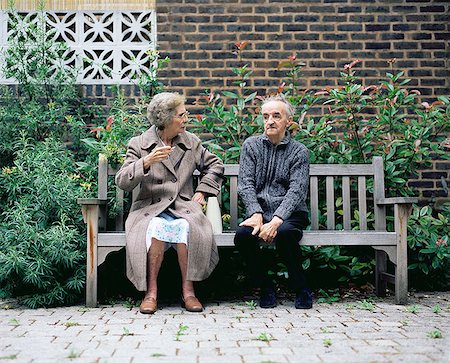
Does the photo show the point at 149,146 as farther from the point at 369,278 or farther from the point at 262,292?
the point at 369,278

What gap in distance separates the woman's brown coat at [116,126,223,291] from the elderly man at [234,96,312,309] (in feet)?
0.83

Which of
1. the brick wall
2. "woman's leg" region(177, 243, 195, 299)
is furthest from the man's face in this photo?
the brick wall

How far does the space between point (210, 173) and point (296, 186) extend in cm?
69

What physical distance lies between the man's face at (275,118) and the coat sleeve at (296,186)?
23cm

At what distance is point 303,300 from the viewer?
4.28 metres

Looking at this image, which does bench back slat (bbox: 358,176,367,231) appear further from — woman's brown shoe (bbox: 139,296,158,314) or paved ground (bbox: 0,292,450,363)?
woman's brown shoe (bbox: 139,296,158,314)

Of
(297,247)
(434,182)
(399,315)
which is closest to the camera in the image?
(399,315)

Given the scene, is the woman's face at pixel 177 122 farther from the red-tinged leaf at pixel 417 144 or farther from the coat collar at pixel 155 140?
the red-tinged leaf at pixel 417 144

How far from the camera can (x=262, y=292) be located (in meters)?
4.35

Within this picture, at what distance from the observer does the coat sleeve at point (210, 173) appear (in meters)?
4.61

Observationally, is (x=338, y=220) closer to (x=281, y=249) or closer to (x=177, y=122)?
(x=281, y=249)

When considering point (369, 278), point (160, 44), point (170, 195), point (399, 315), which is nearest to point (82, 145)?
point (160, 44)

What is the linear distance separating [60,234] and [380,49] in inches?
140

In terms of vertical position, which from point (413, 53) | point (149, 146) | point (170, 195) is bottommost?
point (170, 195)
